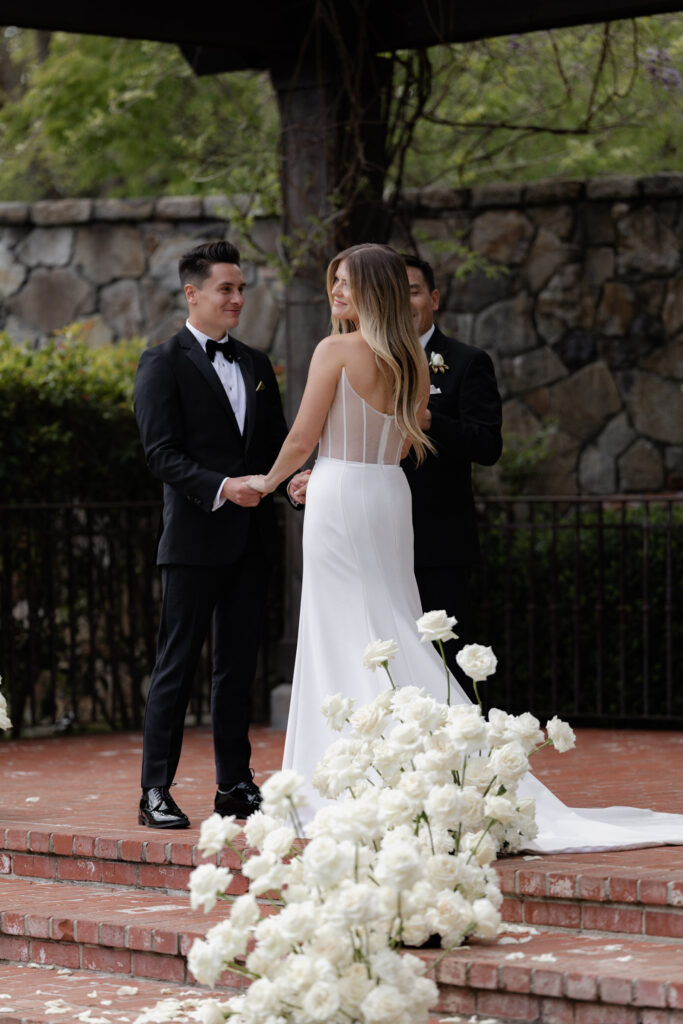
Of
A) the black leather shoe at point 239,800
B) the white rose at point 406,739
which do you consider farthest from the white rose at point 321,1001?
the black leather shoe at point 239,800

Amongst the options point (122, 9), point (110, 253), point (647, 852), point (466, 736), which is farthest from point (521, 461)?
point (466, 736)

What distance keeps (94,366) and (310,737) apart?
4.89 metres

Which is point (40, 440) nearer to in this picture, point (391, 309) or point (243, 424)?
point (243, 424)

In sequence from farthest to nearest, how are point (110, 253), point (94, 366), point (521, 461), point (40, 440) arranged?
point (110, 253)
point (521, 461)
point (94, 366)
point (40, 440)

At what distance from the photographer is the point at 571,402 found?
34.9 ft

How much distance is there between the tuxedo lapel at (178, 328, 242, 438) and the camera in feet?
17.8

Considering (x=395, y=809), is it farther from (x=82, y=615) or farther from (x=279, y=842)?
(x=82, y=615)

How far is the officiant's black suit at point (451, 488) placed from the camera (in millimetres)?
5555

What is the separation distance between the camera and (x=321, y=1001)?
330 centimetres

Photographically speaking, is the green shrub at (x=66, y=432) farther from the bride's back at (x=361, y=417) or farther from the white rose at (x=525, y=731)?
the white rose at (x=525, y=731)

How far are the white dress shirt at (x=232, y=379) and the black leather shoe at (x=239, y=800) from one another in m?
1.27

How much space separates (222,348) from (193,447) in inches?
14.7

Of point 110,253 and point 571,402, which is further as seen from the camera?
point 110,253

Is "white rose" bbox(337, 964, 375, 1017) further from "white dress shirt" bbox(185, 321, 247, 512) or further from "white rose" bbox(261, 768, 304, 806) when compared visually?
"white dress shirt" bbox(185, 321, 247, 512)
